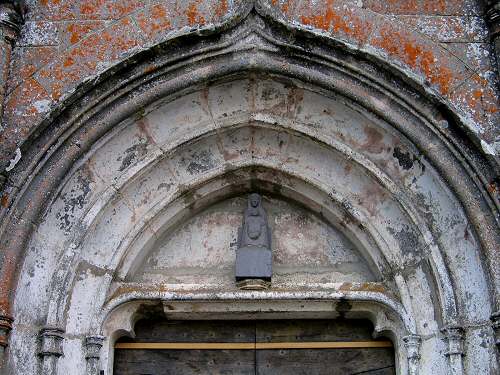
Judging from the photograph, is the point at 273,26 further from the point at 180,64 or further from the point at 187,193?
the point at 187,193

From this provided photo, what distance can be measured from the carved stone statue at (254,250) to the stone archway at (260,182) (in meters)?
0.14

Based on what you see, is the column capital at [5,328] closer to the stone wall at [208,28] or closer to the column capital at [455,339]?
the stone wall at [208,28]

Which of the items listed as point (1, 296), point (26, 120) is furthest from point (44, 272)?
point (26, 120)

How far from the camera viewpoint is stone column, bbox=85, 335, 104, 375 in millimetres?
6160

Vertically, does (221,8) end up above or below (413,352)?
above

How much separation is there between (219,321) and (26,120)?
1.96 metres

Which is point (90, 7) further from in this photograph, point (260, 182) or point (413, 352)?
point (413, 352)

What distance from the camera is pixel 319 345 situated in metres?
6.62

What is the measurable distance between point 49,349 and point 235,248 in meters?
1.56

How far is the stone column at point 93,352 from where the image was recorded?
6160 millimetres

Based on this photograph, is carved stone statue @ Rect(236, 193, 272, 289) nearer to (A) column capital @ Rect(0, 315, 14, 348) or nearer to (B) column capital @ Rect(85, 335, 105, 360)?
(B) column capital @ Rect(85, 335, 105, 360)

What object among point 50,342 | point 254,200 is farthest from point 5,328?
point 254,200

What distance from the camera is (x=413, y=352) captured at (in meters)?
6.14

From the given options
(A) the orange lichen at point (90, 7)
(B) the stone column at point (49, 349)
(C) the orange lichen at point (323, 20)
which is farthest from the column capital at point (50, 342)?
(C) the orange lichen at point (323, 20)
